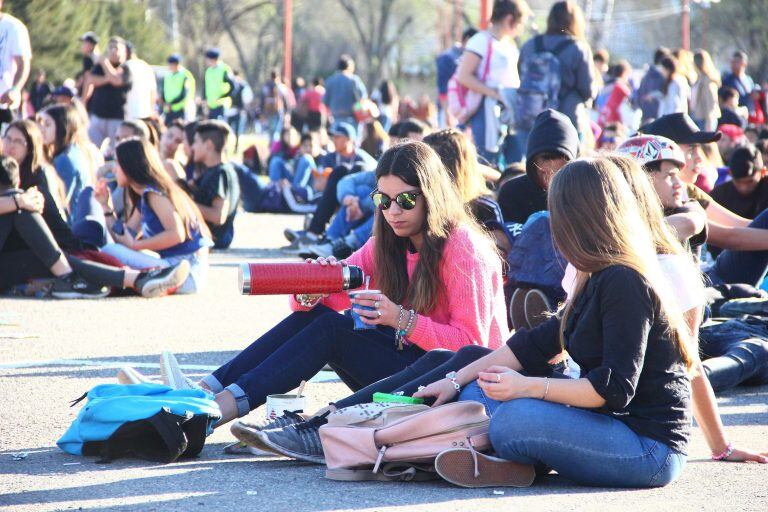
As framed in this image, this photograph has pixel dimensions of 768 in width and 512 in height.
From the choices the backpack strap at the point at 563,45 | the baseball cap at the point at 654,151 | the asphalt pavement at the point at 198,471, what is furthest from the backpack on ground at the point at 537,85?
the baseball cap at the point at 654,151

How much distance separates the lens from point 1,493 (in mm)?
4230

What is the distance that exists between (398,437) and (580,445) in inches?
25.3

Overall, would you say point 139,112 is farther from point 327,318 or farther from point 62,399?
point 327,318

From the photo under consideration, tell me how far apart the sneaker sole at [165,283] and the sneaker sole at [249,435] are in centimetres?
502

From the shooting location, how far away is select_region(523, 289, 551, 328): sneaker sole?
5984mm

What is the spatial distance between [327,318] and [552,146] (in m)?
1.93

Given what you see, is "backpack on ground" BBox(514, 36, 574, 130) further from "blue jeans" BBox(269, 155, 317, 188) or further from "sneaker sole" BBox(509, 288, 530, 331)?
"blue jeans" BBox(269, 155, 317, 188)

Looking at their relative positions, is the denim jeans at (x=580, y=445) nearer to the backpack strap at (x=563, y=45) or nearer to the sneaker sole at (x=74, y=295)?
the sneaker sole at (x=74, y=295)

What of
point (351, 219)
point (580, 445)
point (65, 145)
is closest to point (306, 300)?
point (580, 445)

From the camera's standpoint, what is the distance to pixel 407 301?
202 inches

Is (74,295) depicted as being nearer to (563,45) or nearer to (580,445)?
(563,45)

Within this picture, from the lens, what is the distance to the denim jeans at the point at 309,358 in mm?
5000

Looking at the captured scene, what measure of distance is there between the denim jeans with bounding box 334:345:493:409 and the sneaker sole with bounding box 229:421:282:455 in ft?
1.06

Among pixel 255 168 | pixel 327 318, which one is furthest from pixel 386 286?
pixel 255 168
